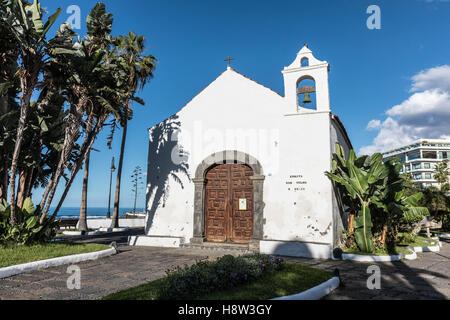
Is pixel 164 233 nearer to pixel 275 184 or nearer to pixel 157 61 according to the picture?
pixel 275 184

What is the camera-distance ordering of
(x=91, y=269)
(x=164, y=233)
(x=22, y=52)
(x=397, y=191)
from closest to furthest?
(x=91, y=269)
(x=22, y=52)
(x=397, y=191)
(x=164, y=233)

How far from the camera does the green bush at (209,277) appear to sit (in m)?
4.43

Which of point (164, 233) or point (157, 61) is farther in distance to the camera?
point (157, 61)

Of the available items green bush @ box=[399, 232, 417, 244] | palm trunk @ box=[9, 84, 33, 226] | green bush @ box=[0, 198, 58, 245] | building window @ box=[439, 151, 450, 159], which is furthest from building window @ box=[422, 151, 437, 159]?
palm trunk @ box=[9, 84, 33, 226]

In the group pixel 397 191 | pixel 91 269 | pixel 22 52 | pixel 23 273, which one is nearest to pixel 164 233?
pixel 91 269

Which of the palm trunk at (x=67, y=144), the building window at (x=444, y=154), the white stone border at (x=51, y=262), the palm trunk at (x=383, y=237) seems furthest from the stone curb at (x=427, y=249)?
the building window at (x=444, y=154)

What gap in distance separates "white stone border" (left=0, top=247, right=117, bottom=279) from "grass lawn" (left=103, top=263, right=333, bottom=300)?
3.36 m

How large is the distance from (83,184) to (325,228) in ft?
49.9

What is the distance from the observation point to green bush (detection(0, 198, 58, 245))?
8680mm

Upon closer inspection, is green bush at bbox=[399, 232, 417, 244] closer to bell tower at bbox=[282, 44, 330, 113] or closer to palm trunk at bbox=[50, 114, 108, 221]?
bell tower at bbox=[282, 44, 330, 113]

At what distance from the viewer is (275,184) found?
34.7 ft

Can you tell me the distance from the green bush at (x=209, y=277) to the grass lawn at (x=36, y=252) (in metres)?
4.53

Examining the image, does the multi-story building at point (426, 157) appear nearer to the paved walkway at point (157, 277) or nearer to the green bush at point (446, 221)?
the green bush at point (446, 221)

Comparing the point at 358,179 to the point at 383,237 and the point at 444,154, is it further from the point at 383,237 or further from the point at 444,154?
the point at 444,154
